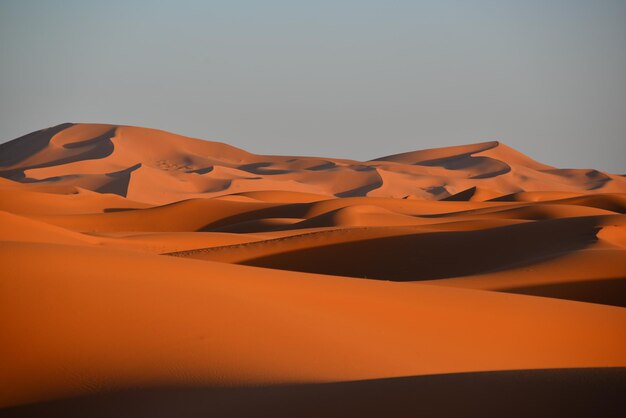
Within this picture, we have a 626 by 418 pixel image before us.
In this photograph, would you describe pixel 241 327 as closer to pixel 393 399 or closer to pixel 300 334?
pixel 300 334

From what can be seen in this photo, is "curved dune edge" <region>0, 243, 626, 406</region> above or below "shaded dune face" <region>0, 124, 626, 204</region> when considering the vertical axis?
above

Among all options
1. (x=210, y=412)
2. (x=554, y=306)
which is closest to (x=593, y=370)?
(x=210, y=412)

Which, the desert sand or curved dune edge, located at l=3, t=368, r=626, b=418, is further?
the desert sand

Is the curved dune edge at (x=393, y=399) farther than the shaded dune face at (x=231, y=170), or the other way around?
the shaded dune face at (x=231, y=170)

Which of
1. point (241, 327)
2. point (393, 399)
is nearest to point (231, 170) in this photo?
point (241, 327)

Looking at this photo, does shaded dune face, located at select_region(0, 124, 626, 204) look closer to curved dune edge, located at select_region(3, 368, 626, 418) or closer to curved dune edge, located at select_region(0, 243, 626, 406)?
curved dune edge, located at select_region(0, 243, 626, 406)

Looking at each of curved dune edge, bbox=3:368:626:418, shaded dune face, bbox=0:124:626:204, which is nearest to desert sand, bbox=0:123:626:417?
curved dune edge, bbox=3:368:626:418

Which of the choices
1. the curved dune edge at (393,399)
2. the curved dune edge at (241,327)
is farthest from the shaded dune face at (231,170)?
the curved dune edge at (393,399)

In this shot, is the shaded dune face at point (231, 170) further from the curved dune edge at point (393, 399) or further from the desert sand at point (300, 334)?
the curved dune edge at point (393, 399)

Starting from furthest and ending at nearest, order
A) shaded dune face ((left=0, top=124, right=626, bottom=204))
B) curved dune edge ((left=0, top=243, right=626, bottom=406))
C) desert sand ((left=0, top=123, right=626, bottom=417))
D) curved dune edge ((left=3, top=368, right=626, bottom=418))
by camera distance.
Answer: shaded dune face ((left=0, top=124, right=626, bottom=204)) < curved dune edge ((left=0, top=243, right=626, bottom=406)) < desert sand ((left=0, top=123, right=626, bottom=417)) < curved dune edge ((left=3, top=368, right=626, bottom=418))

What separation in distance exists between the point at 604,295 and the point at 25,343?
824 centimetres

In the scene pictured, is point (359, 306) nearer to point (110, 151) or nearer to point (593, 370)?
point (593, 370)

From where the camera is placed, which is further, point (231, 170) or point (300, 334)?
point (231, 170)

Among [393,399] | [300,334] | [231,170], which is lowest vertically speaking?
[231,170]
